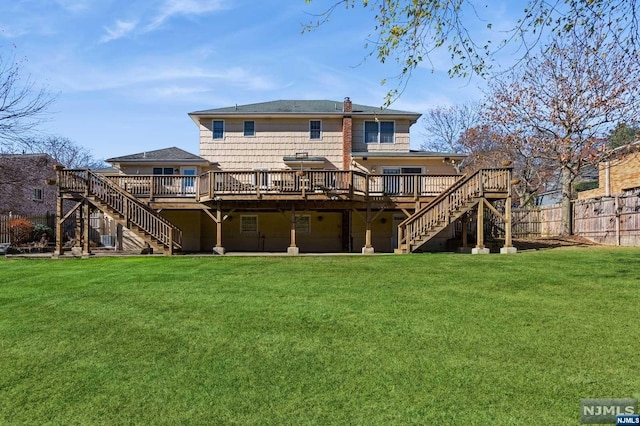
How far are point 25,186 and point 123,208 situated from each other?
19461 millimetres

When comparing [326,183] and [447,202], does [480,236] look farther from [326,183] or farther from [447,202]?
[326,183]

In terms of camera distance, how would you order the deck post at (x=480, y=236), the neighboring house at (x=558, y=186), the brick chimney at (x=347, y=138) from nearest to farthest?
the deck post at (x=480, y=236) < the brick chimney at (x=347, y=138) < the neighboring house at (x=558, y=186)

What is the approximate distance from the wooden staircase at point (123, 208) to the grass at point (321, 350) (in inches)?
318

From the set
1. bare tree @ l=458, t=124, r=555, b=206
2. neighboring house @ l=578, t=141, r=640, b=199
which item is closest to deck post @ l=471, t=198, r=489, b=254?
neighboring house @ l=578, t=141, r=640, b=199

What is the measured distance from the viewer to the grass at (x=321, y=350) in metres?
3.99

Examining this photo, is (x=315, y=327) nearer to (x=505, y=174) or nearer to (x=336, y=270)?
(x=336, y=270)

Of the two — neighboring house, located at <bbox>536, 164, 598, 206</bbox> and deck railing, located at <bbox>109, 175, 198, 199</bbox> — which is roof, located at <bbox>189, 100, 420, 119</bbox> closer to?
deck railing, located at <bbox>109, 175, 198, 199</bbox>

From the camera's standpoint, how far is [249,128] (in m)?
23.1

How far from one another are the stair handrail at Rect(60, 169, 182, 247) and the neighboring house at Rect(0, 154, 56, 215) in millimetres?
9930

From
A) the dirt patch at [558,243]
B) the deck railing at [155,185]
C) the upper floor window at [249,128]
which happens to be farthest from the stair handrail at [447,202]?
the upper floor window at [249,128]

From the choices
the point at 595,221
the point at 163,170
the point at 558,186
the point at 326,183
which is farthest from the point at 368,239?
the point at 558,186

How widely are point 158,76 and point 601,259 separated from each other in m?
15.0

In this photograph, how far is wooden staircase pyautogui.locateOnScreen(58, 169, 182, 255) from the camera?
57.4ft

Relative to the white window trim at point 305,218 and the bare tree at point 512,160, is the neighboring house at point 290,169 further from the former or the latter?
the bare tree at point 512,160
